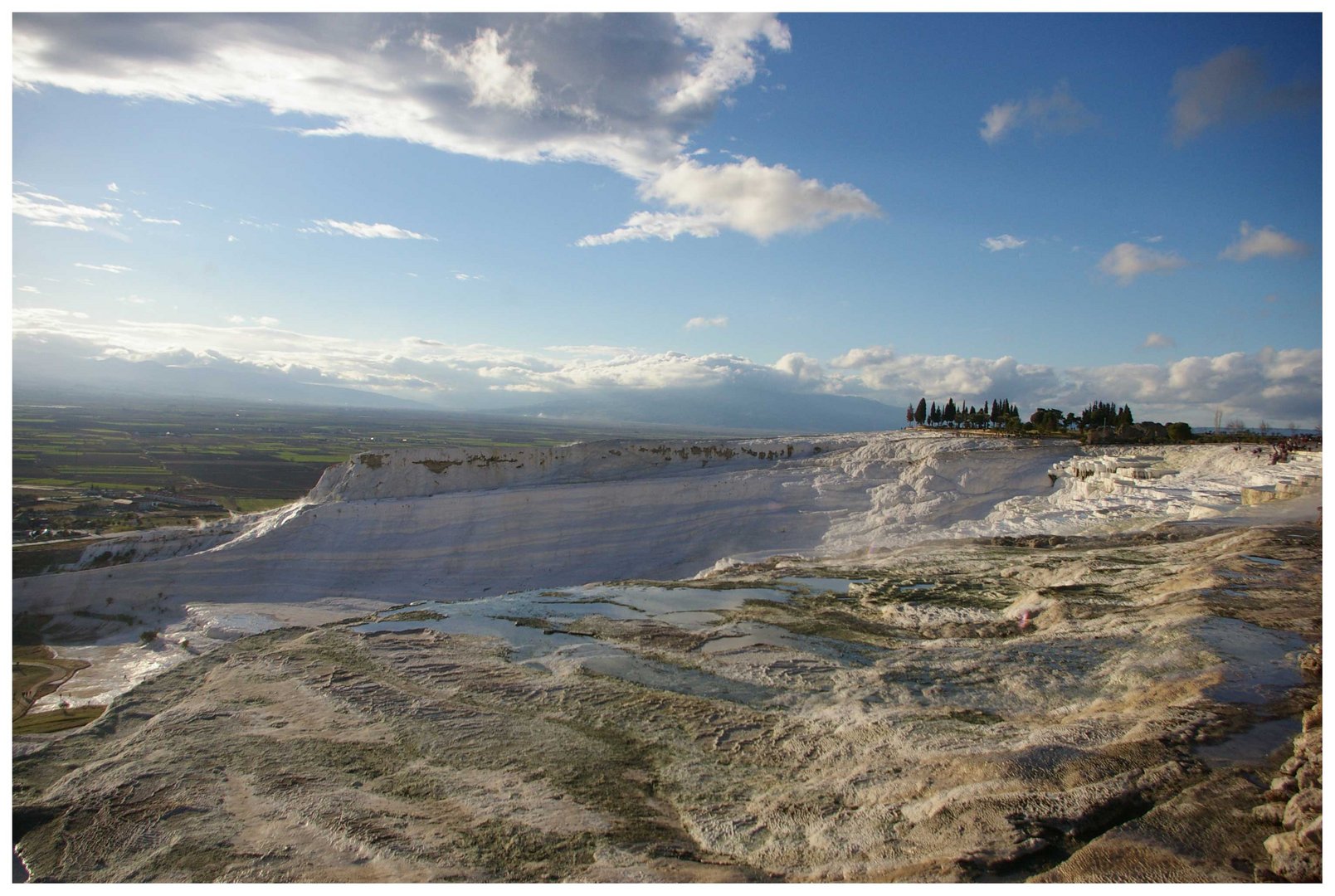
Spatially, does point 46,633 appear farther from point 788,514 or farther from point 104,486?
point 104,486

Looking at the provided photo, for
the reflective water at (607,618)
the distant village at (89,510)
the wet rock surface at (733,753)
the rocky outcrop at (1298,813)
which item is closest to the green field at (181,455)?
the distant village at (89,510)

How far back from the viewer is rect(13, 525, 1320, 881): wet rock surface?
441cm

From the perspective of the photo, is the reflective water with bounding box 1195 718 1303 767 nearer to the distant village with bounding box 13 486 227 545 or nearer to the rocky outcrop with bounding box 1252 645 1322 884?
the rocky outcrop with bounding box 1252 645 1322 884

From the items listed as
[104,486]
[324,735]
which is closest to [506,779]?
[324,735]

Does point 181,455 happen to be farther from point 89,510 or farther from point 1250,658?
point 1250,658

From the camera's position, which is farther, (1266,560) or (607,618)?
(607,618)

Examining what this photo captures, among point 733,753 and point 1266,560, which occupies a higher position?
point 1266,560

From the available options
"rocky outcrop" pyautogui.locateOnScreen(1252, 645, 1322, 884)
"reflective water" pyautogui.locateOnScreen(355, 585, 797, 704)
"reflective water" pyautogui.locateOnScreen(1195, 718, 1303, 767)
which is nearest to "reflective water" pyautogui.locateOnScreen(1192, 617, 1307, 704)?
"reflective water" pyautogui.locateOnScreen(1195, 718, 1303, 767)

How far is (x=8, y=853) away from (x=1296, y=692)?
1018 cm

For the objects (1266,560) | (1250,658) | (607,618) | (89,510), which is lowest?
(89,510)

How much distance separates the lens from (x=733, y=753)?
5762mm

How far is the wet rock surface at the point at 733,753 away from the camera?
4.41 meters

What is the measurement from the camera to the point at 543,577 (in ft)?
54.0

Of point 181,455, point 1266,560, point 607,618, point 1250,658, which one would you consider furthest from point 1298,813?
point 181,455
